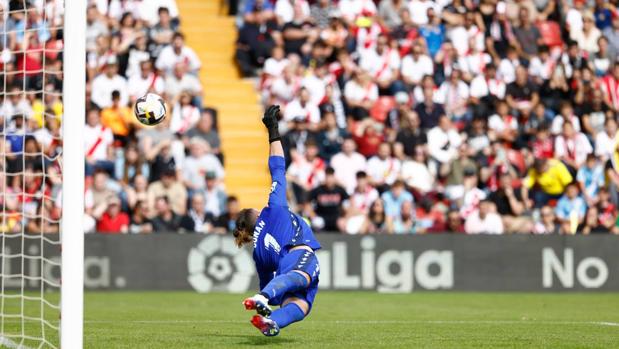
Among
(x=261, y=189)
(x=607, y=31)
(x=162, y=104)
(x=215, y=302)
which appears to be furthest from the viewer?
(x=607, y=31)

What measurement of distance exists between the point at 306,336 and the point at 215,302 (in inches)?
261

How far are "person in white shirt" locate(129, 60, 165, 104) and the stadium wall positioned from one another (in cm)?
346

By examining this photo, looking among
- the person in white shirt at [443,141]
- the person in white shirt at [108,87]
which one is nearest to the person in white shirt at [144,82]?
the person in white shirt at [108,87]

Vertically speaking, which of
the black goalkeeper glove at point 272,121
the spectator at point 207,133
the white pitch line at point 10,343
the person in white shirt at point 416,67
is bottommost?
the white pitch line at point 10,343

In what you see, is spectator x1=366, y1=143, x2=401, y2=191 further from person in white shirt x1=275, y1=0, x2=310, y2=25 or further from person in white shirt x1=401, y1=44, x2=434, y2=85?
person in white shirt x1=275, y1=0, x2=310, y2=25

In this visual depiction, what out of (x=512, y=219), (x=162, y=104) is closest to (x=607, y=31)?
(x=512, y=219)

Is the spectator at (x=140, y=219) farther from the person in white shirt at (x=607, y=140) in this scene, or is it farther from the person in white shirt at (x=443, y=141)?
the person in white shirt at (x=607, y=140)

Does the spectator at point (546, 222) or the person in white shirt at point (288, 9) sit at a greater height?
the person in white shirt at point (288, 9)

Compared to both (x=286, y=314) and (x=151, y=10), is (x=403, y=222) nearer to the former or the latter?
(x=151, y=10)

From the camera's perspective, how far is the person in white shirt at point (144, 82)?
2320 centimetres

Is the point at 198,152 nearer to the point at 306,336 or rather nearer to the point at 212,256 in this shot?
the point at 212,256

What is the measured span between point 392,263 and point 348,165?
2.31 metres

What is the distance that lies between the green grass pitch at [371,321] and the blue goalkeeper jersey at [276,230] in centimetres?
81

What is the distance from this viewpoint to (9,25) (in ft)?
77.7
